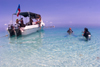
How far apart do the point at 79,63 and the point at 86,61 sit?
52cm

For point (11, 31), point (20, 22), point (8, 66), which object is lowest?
point (8, 66)

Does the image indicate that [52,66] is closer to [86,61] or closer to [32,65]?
[32,65]

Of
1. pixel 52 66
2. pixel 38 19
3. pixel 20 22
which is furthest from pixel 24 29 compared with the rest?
pixel 52 66

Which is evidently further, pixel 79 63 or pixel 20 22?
pixel 20 22

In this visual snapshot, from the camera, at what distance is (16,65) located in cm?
471

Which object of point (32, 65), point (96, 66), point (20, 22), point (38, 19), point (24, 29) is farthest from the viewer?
point (38, 19)

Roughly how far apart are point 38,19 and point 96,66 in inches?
681

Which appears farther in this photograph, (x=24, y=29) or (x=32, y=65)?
(x=24, y=29)

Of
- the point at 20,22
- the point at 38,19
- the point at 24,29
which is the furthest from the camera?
the point at 38,19

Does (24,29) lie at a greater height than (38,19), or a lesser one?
lesser

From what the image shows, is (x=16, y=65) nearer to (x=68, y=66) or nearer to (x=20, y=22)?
(x=68, y=66)

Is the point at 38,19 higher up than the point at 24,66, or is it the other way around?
the point at 38,19

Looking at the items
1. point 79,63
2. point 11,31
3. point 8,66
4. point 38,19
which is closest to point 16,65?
point 8,66

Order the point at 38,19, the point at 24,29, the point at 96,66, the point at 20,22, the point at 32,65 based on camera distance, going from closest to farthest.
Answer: the point at 96,66, the point at 32,65, the point at 24,29, the point at 20,22, the point at 38,19
